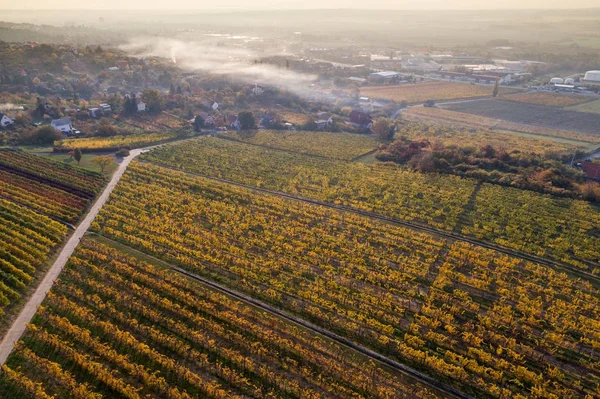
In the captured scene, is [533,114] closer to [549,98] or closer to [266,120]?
[549,98]

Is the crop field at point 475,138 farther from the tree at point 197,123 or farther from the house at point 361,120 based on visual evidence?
the tree at point 197,123

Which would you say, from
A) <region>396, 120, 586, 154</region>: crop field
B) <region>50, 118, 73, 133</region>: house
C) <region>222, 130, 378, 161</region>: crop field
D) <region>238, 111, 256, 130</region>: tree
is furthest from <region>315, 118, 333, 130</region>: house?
<region>50, 118, 73, 133</region>: house

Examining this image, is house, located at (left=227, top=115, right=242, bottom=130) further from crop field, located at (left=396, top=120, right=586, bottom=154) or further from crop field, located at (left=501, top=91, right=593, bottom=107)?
crop field, located at (left=501, top=91, right=593, bottom=107)

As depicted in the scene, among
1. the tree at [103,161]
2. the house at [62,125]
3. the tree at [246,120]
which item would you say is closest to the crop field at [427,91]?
the tree at [246,120]

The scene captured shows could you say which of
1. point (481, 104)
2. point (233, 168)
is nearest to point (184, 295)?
point (233, 168)

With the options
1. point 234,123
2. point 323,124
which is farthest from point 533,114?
point 234,123
